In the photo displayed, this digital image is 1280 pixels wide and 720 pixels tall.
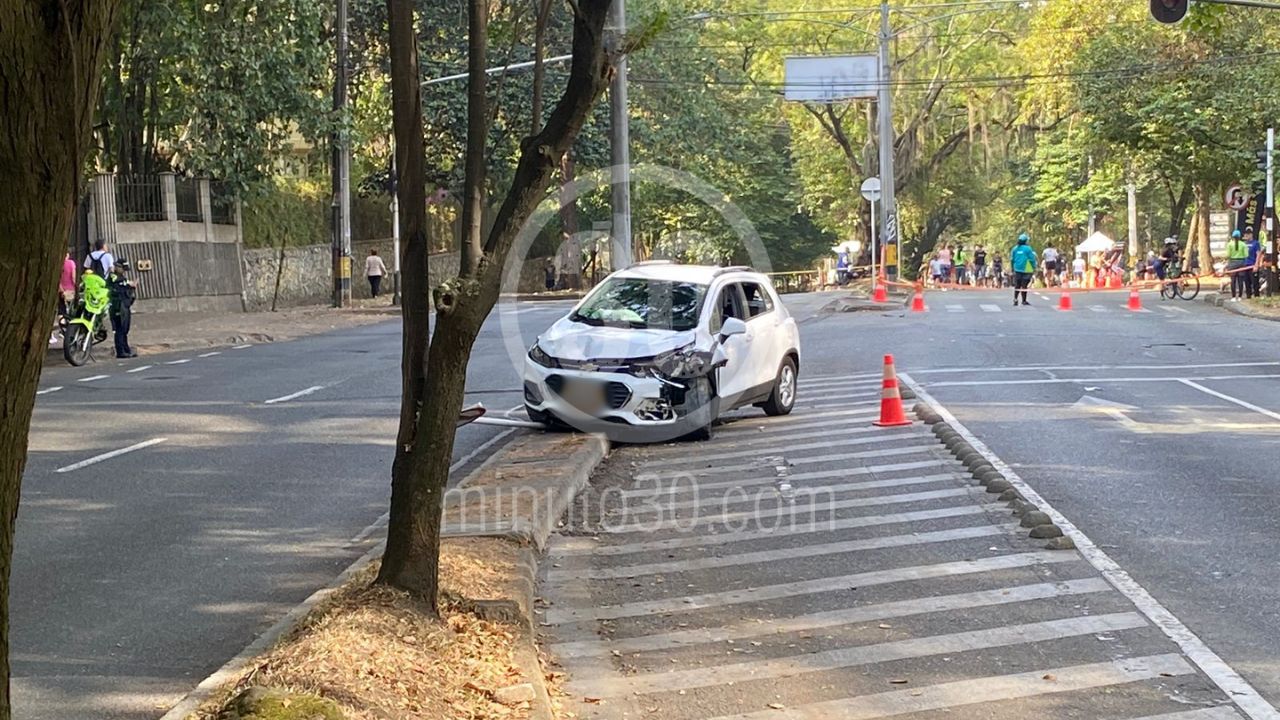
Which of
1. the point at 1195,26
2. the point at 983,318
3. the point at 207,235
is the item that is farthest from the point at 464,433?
the point at 207,235

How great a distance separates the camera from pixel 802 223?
228ft

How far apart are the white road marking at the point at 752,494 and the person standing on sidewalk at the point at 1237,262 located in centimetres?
2694

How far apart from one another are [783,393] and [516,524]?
688 centimetres

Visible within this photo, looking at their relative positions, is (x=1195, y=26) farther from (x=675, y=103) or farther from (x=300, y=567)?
(x=675, y=103)

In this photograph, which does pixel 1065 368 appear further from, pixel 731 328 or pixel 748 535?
pixel 748 535

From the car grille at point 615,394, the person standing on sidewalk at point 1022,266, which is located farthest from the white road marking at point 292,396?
the person standing on sidewalk at point 1022,266

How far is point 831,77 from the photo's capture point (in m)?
46.1

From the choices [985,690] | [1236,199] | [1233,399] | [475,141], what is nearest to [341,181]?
[1236,199]

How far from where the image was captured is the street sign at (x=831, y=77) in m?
45.8

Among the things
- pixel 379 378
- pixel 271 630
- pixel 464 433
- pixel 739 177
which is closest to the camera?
pixel 271 630

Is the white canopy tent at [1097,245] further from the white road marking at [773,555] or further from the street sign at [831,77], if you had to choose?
the white road marking at [773,555]

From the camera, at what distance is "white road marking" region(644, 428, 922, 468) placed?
41.4 feet

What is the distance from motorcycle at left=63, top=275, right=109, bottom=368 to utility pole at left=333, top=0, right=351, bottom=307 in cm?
1428

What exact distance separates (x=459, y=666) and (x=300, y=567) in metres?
2.78
